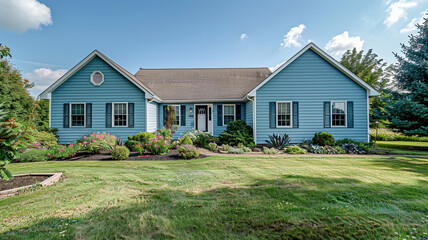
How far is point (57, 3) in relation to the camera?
10703mm

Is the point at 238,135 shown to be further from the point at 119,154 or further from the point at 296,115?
the point at 119,154

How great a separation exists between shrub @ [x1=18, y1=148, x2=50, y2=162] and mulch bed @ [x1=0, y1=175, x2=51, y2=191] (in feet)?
12.9

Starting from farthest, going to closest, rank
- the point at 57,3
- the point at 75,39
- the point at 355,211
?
1. the point at 75,39
2. the point at 57,3
3. the point at 355,211

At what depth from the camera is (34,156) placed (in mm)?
7961

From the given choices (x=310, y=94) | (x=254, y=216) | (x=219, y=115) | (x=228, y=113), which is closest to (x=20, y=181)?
(x=254, y=216)

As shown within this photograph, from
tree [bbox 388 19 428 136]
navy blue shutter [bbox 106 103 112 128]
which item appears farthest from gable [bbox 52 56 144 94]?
tree [bbox 388 19 428 136]

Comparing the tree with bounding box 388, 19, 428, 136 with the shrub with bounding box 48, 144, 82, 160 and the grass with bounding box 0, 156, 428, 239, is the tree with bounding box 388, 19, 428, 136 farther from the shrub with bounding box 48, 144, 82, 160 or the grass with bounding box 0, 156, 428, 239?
the shrub with bounding box 48, 144, 82, 160

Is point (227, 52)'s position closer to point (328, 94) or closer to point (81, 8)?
point (328, 94)

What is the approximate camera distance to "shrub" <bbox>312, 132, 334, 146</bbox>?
1056 cm

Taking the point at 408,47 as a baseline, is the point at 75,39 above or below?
above

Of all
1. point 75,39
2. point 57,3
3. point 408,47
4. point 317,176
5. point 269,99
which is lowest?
point 317,176

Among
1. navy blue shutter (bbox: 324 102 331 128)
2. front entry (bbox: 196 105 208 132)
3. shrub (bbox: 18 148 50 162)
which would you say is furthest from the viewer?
front entry (bbox: 196 105 208 132)

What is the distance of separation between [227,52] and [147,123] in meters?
9.65

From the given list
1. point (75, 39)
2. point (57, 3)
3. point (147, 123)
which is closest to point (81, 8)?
point (57, 3)
